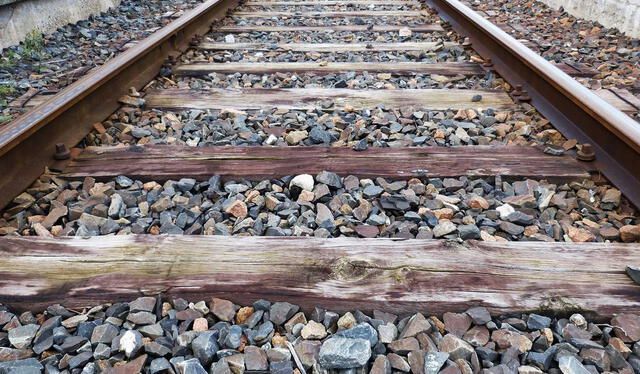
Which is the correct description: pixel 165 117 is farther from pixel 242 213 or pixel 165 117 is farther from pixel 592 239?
pixel 592 239

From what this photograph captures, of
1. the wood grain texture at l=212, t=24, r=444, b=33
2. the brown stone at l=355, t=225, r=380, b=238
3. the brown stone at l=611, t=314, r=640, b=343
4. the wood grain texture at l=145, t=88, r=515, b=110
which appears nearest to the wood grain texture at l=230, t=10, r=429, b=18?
the wood grain texture at l=212, t=24, r=444, b=33

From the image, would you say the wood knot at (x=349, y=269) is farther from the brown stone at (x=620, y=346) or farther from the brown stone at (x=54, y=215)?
the brown stone at (x=54, y=215)

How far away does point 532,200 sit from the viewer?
76.4 inches

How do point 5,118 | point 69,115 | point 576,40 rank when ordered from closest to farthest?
1. point 69,115
2. point 5,118
3. point 576,40

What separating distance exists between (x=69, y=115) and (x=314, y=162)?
3.85 feet

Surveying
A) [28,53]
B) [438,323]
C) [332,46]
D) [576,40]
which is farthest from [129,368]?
[576,40]

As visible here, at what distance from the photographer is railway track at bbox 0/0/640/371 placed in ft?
4.80

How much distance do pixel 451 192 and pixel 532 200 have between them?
0.30 metres

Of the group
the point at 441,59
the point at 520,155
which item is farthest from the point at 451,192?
the point at 441,59

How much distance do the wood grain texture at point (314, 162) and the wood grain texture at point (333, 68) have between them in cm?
139

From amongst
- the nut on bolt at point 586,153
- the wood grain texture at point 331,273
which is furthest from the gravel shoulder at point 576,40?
the wood grain texture at point 331,273

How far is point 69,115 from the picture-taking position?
2.40 meters

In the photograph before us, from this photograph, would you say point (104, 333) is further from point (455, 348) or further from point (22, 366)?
point (455, 348)

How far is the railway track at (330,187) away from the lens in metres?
1.46
